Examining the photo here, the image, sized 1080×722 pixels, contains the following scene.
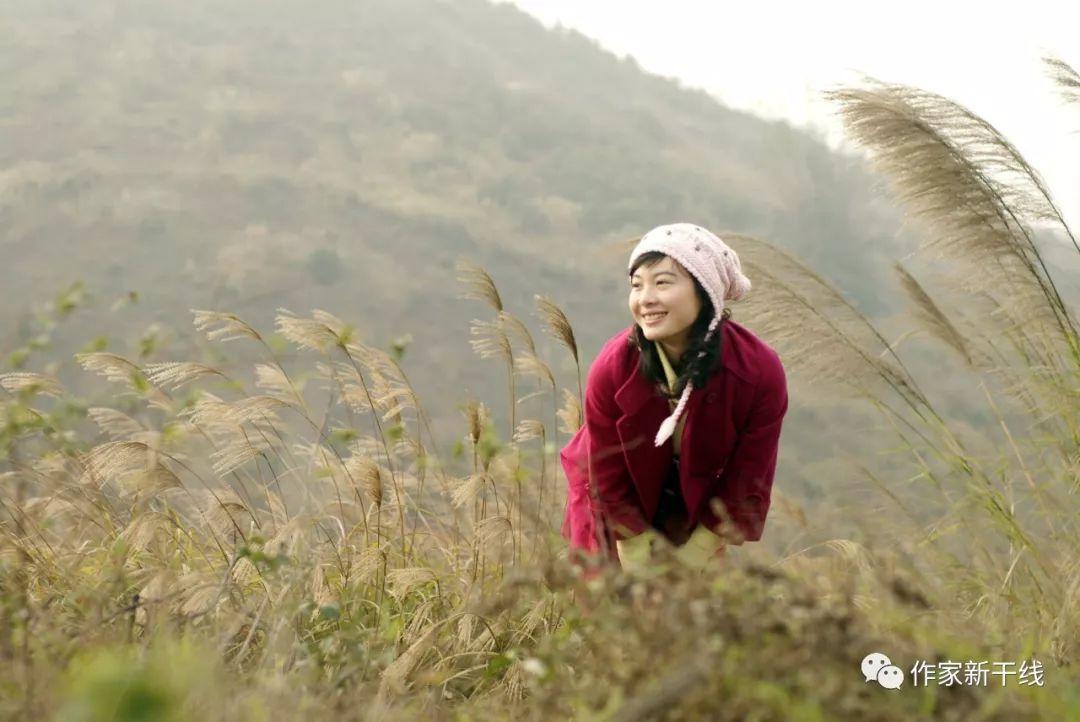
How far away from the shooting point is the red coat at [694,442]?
264cm

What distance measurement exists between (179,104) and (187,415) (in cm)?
4171

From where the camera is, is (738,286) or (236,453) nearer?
(738,286)

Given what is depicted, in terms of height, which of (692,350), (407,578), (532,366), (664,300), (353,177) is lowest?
(353,177)

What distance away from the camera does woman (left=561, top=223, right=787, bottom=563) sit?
2.63 meters

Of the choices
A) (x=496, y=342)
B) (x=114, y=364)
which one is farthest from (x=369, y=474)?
(x=114, y=364)

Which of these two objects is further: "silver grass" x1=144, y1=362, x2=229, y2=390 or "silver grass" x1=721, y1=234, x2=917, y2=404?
"silver grass" x1=721, y1=234, x2=917, y2=404

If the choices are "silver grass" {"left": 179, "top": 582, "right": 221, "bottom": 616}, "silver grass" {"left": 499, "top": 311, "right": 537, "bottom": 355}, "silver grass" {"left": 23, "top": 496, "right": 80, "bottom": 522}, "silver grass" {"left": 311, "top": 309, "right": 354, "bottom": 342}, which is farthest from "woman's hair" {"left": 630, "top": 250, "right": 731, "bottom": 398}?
"silver grass" {"left": 23, "top": 496, "right": 80, "bottom": 522}

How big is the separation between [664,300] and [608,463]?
41 cm

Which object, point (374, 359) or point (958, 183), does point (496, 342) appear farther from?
point (958, 183)

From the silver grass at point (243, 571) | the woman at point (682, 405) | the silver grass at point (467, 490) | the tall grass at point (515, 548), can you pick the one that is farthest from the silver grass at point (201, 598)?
the woman at point (682, 405)

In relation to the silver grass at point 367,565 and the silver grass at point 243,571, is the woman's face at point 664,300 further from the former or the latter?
the silver grass at point 243,571

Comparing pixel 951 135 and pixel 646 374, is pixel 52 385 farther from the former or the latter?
pixel 951 135

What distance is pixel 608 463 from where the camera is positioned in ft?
8.77

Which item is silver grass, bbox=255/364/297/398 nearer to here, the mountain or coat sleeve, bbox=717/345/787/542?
coat sleeve, bbox=717/345/787/542
